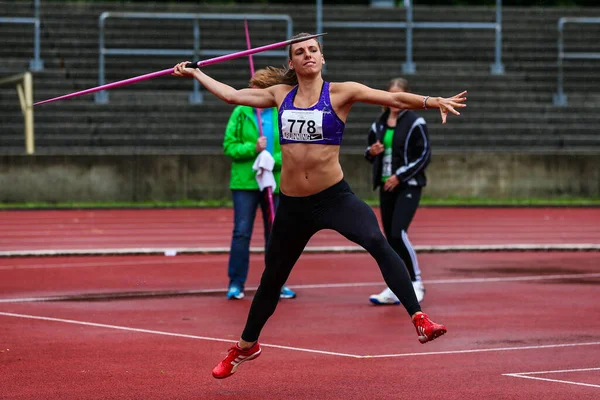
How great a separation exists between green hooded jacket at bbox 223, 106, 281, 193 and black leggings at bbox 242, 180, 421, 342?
3.90 metres

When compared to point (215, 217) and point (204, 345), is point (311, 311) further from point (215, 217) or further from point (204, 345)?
point (215, 217)

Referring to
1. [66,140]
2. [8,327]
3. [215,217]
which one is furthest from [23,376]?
[66,140]

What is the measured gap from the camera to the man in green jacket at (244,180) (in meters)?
11.0

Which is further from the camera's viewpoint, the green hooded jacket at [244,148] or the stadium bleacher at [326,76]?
the stadium bleacher at [326,76]

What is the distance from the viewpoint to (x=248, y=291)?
11.6 meters

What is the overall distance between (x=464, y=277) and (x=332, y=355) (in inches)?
196

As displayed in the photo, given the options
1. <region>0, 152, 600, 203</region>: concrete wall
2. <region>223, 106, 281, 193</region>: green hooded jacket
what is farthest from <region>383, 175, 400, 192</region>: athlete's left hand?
<region>0, 152, 600, 203</region>: concrete wall

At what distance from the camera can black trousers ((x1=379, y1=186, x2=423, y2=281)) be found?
10727 millimetres

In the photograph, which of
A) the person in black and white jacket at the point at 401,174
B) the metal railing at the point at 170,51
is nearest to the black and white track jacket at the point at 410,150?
the person in black and white jacket at the point at 401,174

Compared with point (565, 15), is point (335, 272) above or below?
below

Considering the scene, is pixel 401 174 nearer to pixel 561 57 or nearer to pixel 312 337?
pixel 312 337

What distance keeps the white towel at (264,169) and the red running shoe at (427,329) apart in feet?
14.5

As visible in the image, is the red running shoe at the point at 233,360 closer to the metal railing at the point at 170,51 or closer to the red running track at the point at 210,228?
the red running track at the point at 210,228

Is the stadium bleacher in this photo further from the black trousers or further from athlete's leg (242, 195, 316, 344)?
athlete's leg (242, 195, 316, 344)
